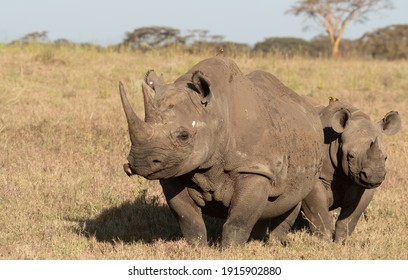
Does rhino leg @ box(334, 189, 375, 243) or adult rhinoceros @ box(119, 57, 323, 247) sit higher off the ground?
adult rhinoceros @ box(119, 57, 323, 247)

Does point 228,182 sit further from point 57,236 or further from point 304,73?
point 304,73

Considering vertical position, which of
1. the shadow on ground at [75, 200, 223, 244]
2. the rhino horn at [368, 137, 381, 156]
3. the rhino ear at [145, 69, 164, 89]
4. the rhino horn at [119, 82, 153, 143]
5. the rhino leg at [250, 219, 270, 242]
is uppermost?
the rhino ear at [145, 69, 164, 89]

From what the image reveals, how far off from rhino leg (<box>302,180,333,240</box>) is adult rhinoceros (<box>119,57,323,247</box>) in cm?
65

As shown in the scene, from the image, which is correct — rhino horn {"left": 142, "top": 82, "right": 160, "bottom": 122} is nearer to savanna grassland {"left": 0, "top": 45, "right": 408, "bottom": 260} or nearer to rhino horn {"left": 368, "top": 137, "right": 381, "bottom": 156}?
savanna grassland {"left": 0, "top": 45, "right": 408, "bottom": 260}

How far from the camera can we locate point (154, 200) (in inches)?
375

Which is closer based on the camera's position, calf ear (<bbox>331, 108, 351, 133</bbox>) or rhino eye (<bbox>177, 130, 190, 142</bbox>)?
rhino eye (<bbox>177, 130, 190, 142</bbox>)

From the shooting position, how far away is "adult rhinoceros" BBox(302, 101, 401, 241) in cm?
841

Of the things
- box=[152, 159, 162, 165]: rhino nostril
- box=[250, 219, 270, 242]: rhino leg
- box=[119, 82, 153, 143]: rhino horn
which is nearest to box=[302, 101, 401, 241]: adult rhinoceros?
box=[250, 219, 270, 242]: rhino leg

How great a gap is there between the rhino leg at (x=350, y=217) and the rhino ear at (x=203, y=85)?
2560 millimetres

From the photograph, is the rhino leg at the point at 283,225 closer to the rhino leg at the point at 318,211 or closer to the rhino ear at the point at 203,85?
the rhino leg at the point at 318,211

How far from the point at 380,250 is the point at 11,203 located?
12.7 ft

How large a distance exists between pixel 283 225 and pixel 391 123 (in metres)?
1.69

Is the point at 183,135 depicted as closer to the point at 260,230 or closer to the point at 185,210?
the point at 185,210

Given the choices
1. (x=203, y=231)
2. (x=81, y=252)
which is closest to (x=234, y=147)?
(x=203, y=231)
